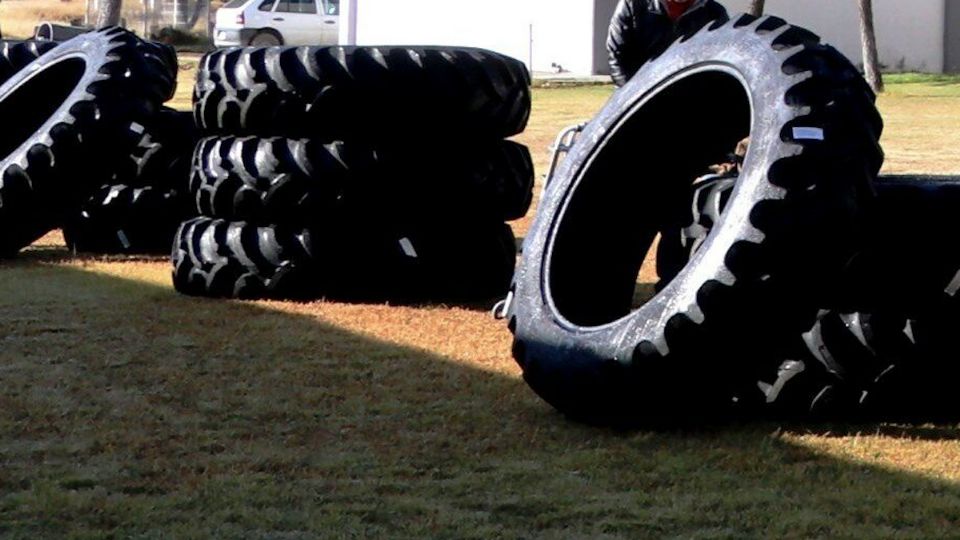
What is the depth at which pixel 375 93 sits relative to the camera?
28.9ft

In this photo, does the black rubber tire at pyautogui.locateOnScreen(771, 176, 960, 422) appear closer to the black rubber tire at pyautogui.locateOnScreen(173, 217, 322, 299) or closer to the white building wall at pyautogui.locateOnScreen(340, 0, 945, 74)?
the black rubber tire at pyautogui.locateOnScreen(173, 217, 322, 299)

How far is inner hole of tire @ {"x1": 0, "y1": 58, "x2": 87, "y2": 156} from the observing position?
462 inches

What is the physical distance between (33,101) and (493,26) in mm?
29889

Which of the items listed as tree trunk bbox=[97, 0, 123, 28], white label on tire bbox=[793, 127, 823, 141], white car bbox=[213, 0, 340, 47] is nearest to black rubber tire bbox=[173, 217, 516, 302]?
white label on tire bbox=[793, 127, 823, 141]

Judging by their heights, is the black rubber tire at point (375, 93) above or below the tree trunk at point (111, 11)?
Answer: above

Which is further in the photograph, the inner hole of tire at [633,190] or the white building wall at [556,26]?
the white building wall at [556,26]

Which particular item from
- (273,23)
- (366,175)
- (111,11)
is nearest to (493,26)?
(273,23)

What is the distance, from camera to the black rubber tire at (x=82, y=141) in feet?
34.1

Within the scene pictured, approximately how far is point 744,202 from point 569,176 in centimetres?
149

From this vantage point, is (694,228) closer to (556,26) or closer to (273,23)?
(556,26)

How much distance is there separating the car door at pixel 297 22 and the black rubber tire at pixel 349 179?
3565cm

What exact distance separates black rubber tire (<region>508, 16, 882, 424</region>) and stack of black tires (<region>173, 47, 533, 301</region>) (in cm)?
189

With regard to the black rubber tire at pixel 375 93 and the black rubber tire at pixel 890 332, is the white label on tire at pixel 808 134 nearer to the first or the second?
the black rubber tire at pixel 890 332

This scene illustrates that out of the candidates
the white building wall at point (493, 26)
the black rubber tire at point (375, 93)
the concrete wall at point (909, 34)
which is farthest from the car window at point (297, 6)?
the black rubber tire at point (375, 93)
